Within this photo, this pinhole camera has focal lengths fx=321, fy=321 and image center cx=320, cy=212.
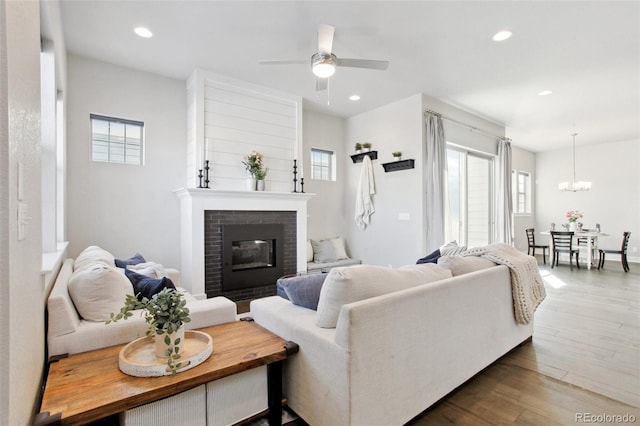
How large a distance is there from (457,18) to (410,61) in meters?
0.90

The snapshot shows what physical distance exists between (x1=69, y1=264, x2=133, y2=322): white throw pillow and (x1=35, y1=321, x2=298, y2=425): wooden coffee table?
234 mm

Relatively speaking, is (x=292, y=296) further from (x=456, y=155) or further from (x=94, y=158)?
(x=456, y=155)

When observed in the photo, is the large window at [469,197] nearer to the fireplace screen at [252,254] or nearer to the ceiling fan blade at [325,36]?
the fireplace screen at [252,254]

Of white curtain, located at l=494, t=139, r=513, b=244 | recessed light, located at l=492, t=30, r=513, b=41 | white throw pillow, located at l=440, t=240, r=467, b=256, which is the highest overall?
recessed light, located at l=492, t=30, r=513, b=41

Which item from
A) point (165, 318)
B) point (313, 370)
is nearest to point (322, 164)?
A: point (313, 370)

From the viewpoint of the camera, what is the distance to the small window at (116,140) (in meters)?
3.96

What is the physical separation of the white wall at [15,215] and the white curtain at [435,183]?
4.62 m

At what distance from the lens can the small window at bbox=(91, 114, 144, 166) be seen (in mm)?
3961

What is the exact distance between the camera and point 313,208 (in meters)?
5.92

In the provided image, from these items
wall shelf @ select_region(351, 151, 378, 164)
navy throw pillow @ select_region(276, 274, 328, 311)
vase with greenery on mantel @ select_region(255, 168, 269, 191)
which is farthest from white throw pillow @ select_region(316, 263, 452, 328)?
wall shelf @ select_region(351, 151, 378, 164)

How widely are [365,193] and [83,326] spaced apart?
461 cm

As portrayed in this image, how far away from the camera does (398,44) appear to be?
3510 mm

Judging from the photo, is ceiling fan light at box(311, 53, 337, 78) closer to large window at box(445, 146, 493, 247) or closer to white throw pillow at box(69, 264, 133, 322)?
white throw pillow at box(69, 264, 133, 322)

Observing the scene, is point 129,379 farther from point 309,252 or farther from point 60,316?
point 309,252
